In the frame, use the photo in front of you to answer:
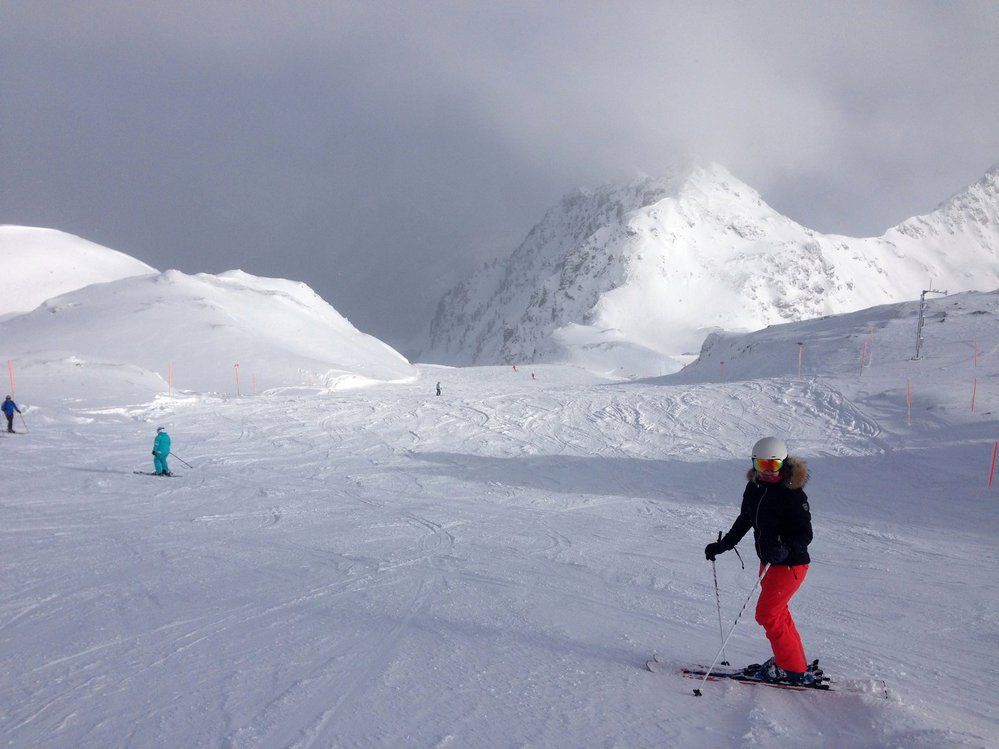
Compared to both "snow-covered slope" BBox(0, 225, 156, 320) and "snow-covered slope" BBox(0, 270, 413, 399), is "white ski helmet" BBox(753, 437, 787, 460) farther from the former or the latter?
"snow-covered slope" BBox(0, 225, 156, 320)

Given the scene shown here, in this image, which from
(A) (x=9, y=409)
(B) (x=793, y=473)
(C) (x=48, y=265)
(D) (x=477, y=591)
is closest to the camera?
(B) (x=793, y=473)

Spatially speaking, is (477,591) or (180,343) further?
(180,343)

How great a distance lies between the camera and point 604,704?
15.3 ft

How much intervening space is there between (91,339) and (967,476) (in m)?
46.1

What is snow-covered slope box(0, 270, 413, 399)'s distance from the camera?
29.4 meters

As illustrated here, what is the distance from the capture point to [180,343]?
1642 inches

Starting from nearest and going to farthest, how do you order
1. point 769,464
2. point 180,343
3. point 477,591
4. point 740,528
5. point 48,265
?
point 769,464 → point 740,528 → point 477,591 → point 180,343 → point 48,265

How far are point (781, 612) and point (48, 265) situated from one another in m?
98.4

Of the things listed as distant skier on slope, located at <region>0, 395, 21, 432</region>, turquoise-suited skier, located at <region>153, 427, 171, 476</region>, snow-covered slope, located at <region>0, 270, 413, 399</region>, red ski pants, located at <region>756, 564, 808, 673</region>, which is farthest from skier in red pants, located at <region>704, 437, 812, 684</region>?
snow-covered slope, located at <region>0, 270, 413, 399</region>

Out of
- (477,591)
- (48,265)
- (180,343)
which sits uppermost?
(48,265)

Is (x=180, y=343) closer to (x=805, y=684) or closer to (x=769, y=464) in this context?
(x=769, y=464)

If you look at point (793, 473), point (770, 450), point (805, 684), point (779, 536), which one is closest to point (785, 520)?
point (779, 536)

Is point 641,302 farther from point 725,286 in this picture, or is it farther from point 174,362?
point 174,362

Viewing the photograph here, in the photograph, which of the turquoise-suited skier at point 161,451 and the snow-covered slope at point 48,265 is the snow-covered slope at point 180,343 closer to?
the turquoise-suited skier at point 161,451
